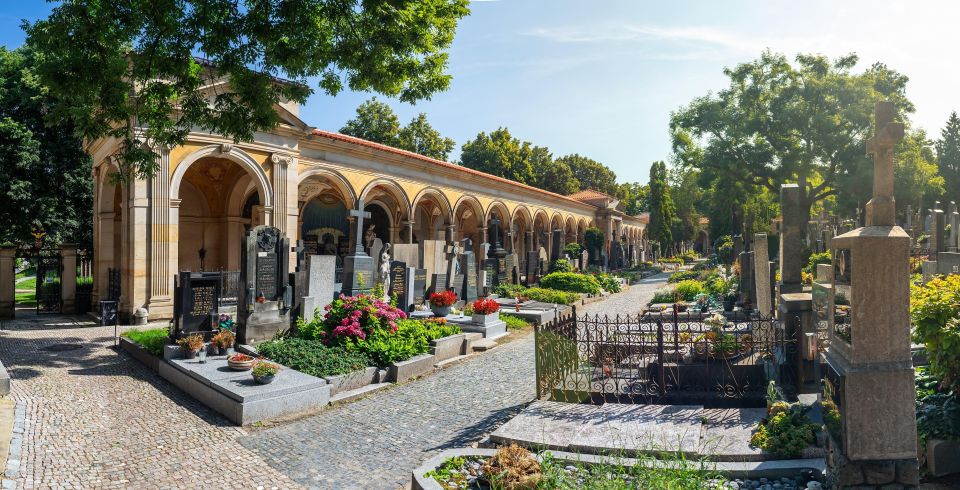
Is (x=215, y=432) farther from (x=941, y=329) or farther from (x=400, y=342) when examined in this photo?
(x=941, y=329)

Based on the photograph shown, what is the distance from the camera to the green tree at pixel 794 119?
2781cm

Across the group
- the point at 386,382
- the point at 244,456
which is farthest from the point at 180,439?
the point at 386,382

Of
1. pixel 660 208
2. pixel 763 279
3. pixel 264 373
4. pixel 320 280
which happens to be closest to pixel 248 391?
pixel 264 373

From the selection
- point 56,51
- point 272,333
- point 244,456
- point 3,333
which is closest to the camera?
point 244,456

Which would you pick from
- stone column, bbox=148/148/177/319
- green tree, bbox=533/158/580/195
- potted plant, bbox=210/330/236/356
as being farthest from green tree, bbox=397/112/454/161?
potted plant, bbox=210/330/236/356

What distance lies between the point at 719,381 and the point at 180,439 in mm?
6455

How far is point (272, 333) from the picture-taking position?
1016 centimetres

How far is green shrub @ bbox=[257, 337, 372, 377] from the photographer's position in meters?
7.84

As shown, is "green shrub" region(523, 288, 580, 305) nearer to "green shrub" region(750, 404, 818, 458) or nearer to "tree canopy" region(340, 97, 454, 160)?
"green shrub" region(750, 404, 818, 458)

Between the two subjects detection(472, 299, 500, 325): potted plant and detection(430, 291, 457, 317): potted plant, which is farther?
detection(430, 291, 457, 317): potted plant

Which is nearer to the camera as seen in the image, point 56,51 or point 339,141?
point 56,51

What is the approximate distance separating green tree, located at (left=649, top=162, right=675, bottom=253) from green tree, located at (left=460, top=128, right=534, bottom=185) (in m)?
15.5

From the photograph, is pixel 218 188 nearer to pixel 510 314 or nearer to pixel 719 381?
pixel 510 314

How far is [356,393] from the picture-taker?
25.1ft
